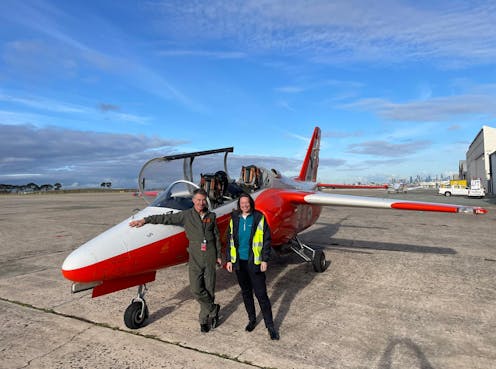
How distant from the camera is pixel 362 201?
6.66m

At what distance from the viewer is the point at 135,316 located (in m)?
4.51

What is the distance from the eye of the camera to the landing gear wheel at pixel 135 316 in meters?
4.45

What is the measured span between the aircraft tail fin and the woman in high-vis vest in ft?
22.4

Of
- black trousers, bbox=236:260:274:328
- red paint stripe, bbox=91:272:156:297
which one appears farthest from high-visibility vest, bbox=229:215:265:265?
red paint stripe, bbox=91:272:156:297

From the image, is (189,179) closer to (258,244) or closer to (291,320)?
(258,244)

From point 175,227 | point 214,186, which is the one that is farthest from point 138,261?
point 214,186

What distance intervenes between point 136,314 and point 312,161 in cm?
867

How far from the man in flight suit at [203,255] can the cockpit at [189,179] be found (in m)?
0.73

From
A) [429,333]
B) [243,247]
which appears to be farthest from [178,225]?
[429,333]

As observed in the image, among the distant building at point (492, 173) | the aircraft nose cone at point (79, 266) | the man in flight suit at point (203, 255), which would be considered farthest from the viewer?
the distant building at point (492, 173)

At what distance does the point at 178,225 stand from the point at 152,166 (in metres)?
1.52

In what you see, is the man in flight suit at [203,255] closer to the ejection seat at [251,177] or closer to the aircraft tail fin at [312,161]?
the ejection seat at [251,177]

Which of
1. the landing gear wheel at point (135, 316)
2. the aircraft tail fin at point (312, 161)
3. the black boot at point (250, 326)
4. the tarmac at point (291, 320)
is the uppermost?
the aircraft tail fin at point (312, 161)

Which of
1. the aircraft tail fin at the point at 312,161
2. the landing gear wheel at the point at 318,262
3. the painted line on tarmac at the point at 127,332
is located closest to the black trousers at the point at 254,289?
the painted line on tarmac at the point at 127,332
